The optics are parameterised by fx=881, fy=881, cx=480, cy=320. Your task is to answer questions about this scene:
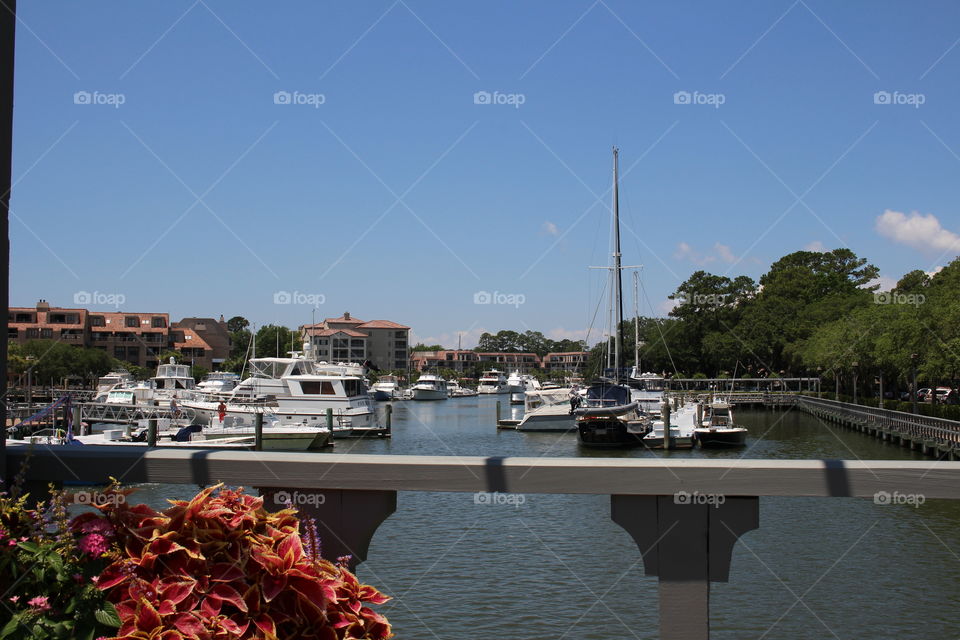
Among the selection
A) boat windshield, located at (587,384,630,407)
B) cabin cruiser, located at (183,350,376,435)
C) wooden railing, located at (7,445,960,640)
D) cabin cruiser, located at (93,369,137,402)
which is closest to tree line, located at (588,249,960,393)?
boat windshield, located at (587,384,630,407)

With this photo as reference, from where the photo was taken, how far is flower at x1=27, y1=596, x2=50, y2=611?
2.49 m

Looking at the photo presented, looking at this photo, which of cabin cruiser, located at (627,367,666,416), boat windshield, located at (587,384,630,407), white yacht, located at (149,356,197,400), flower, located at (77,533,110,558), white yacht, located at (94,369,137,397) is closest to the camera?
flower, located at (77,533,110,558)

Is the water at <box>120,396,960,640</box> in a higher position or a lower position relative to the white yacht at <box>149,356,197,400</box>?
lower

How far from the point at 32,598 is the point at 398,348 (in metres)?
172

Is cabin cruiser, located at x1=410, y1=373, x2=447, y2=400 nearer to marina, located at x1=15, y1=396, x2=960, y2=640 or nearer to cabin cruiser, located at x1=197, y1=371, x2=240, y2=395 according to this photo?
cabin cruiser, located at x1=197, y1=371, x2=240, y2=395

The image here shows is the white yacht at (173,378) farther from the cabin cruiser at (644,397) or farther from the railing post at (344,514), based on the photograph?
the railing post at (344,514)

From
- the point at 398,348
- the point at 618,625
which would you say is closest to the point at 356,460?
the point at 618,625

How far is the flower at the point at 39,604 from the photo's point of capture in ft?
8.16

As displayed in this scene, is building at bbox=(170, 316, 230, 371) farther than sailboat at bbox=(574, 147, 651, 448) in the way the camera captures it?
Yes

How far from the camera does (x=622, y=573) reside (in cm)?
1534

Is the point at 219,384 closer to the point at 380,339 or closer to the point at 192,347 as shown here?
the point at 192,347

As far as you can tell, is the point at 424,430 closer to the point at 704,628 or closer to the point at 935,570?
the point at 935,570

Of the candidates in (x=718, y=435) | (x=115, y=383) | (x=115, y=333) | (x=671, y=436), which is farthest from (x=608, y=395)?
(x=115, y=333)

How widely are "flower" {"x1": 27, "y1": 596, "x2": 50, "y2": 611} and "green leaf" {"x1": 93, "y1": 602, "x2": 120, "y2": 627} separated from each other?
5.3 inches
